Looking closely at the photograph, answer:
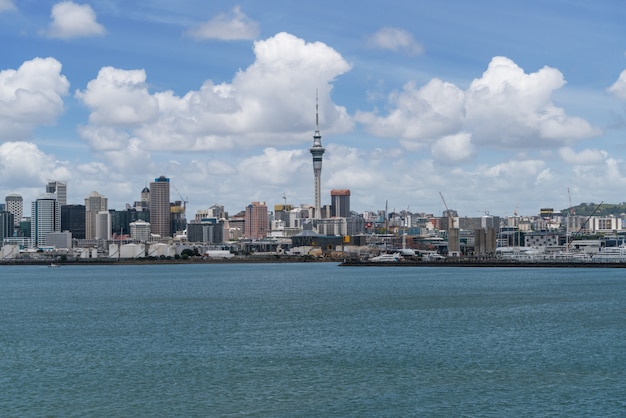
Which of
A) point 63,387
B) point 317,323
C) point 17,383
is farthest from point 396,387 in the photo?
point 317,323

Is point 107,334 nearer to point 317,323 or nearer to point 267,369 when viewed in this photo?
point 317,323

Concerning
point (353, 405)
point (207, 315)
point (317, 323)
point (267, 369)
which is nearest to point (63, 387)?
point (267, 369)

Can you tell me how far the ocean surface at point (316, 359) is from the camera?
25.4m

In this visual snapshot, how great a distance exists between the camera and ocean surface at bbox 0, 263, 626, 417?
2538cm

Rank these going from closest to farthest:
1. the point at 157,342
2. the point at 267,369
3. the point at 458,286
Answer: the point at 267,369 < the point at 157,342 < the point at 458,286

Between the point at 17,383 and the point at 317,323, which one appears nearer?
the point at 17,383

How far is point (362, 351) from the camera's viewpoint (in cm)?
3494

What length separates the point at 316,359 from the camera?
33000 mm

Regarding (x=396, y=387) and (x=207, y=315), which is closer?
(x=396, y=387)

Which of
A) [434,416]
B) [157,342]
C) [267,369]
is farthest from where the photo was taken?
[157,342]

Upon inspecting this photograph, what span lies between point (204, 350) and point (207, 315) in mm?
15350

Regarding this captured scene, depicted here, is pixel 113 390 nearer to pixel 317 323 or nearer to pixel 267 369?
pixel 267 369

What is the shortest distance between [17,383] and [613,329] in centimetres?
2726

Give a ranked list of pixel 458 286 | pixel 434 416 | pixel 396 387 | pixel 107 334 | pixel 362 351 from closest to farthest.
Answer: pixel 434 416 < pixel 396 387 < pixel 362 351 < pixel 107 334 < pixel 458 286
